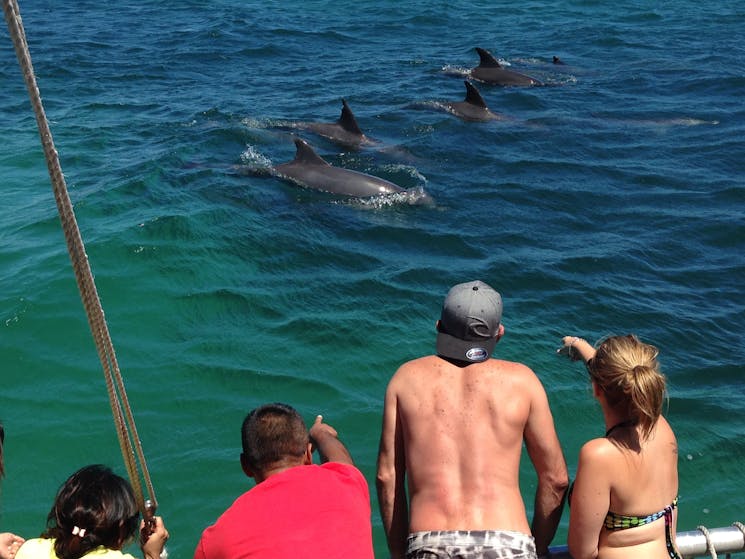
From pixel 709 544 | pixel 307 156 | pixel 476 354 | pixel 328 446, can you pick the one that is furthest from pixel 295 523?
pixel 307 156

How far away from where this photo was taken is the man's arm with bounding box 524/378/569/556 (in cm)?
399

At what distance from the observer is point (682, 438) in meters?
7.25

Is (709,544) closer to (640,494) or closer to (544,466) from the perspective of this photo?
(640,494)


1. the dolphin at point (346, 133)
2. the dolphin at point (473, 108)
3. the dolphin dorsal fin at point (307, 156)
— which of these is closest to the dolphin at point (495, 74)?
the dolphin at point (473, 108)

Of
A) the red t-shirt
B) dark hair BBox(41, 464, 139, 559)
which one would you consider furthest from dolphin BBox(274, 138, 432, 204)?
dark hair BBox(41, 464, 139, 559)

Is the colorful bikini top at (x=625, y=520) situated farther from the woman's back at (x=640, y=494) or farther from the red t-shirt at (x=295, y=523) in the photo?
the red t-shirt at (x=295, y=523)

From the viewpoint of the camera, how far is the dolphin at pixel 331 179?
12.6 meters

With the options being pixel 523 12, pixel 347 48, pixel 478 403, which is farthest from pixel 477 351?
pixel 523 12

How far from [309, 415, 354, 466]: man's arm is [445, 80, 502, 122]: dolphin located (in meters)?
12.7

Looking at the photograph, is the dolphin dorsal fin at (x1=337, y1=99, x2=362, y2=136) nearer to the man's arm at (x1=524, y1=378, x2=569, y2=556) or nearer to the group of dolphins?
the group of dolphins

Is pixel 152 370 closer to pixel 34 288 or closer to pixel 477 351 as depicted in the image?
pixel 34 288

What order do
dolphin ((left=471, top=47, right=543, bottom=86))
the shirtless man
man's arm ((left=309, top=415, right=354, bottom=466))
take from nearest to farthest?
the shirtless man → man's arm ((left=309, top=415, right=354, bottom=466)) → dolphin ((left=471, top=47, right=543, bottom=86))

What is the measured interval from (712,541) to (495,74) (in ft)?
55.0

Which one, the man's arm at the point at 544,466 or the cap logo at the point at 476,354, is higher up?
the cap logo at the point at 476,354
